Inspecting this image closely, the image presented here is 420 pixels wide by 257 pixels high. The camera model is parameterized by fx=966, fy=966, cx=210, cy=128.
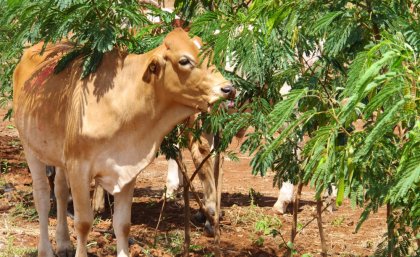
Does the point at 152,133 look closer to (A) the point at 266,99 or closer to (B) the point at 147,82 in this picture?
(B) the point at 147,82

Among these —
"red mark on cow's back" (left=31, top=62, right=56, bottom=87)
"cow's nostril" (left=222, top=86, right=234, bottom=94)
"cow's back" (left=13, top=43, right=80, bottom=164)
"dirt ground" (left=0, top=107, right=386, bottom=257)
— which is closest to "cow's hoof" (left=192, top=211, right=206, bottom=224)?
"dirt ground" (left=0, top=107, right=386, bottom=257)

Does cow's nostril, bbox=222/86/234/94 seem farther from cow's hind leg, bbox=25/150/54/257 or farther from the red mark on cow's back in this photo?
cow's hind leg, bbox=25/150/54/257

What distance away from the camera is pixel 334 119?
13.2 ft

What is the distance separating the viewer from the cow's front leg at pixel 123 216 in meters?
6.62

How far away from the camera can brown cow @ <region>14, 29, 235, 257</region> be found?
5996 mm

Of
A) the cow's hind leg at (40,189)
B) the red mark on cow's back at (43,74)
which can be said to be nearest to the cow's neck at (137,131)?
the red mark on cow's back at (43,74)

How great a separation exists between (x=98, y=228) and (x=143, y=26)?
268 centimetres

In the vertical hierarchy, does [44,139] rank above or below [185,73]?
below

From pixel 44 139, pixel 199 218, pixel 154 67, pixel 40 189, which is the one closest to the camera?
pixel 154 67

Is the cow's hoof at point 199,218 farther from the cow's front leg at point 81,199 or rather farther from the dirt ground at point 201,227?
the cow's front leg at point 81,199

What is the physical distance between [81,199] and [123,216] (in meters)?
0.36

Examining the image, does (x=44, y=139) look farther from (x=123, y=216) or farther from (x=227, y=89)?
(x=227, y=89)

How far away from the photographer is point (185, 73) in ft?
19.8

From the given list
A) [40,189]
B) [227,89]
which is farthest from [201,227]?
[227,89]
